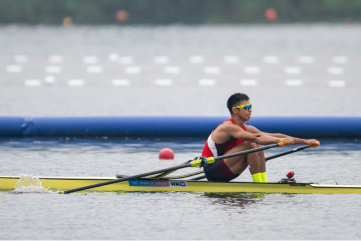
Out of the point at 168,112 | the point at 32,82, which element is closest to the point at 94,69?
the point at 32,82

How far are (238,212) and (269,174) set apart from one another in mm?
2244

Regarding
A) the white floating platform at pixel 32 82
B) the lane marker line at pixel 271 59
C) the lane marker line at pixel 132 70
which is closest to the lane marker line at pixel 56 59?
the lane marker line at pixel 132 70

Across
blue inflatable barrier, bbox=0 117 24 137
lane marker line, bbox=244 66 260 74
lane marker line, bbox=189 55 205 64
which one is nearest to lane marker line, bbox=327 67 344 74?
lane marker line, bbox=244 66 260 74

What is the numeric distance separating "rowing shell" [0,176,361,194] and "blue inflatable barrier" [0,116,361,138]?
168 inches

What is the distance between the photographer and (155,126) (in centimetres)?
1229

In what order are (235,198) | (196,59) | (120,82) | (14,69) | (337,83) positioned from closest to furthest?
1. (235,198)
2. (337,83)
3. (120,82)
4. (14,69)
5. (196,59)

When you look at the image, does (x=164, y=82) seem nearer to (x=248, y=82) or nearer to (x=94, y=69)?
(x=248, y=82)

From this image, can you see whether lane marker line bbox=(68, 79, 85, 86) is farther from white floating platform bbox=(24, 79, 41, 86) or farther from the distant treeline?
the distant treeline

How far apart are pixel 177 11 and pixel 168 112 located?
36.8 m

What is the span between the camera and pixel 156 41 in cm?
4103

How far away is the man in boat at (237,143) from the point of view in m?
7.71

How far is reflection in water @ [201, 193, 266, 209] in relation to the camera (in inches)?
291

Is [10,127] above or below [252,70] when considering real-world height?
below

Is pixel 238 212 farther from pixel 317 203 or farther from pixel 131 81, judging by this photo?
pixel 131 81
